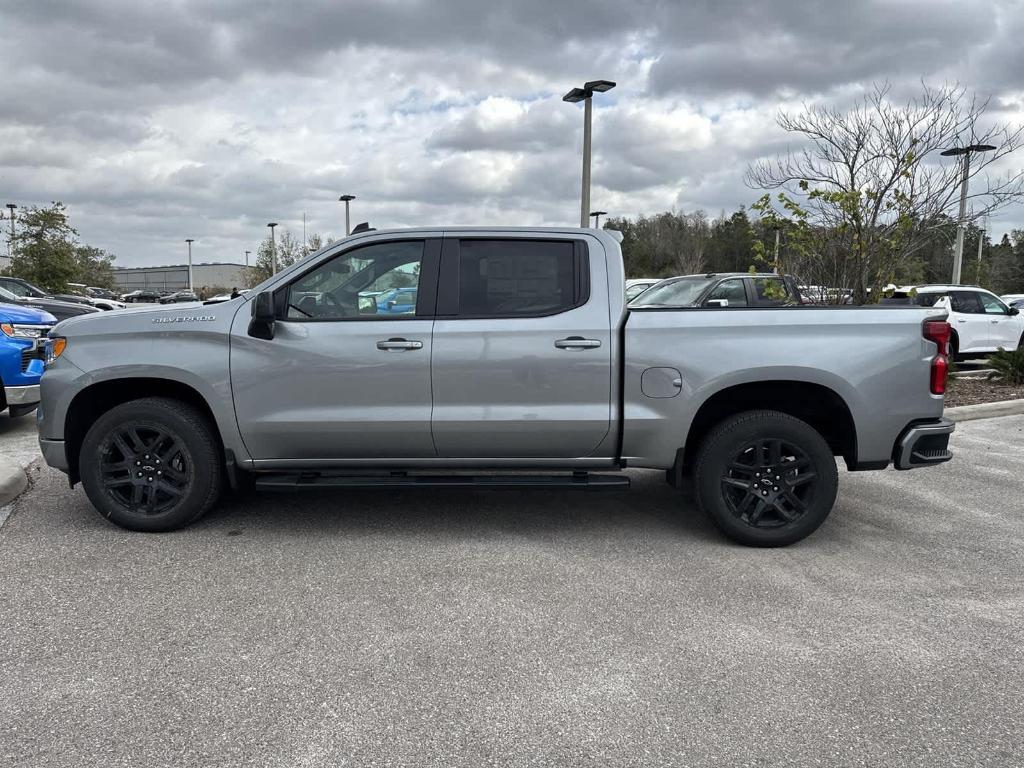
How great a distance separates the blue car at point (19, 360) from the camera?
25.6 ft

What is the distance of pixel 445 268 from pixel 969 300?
494 inches

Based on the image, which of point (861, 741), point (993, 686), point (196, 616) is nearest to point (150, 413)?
point (196, 616)

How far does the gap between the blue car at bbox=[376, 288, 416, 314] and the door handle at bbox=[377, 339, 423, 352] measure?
0.22 m

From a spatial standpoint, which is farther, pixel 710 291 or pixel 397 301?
pixel 710 291

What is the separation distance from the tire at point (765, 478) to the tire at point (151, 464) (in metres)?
2.99

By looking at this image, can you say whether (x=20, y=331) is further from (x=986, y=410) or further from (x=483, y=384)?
(x=986, y=410)

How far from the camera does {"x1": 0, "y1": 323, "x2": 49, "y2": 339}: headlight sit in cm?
798

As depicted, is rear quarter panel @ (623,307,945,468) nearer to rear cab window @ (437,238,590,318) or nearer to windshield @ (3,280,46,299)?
rear cab window @ (437,238,590,318)

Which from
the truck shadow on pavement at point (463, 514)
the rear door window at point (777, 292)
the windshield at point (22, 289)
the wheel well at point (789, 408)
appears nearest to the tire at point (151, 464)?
the truck shadow on pavement at point (463, 514)

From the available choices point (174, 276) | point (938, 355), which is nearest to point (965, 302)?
point (938, 355)

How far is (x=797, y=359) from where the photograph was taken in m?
4.68

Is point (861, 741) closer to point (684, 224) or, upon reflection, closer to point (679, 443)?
point (679, 443)

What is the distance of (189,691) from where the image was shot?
3.10 meters

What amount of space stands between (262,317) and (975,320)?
1335 cm
